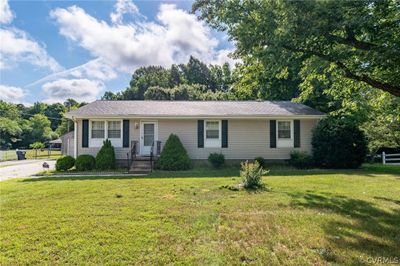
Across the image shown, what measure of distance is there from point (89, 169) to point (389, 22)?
12523 millimetres

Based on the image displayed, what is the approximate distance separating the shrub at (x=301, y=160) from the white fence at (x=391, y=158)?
735 centimetres

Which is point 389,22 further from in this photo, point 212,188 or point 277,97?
point 277,97

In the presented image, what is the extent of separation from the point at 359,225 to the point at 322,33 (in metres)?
4.00

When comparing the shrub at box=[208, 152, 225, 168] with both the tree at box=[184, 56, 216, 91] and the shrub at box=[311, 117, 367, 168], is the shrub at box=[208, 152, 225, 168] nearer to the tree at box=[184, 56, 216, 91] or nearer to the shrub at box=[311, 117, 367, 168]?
the shrub at box=[311, 117, 367, 168]

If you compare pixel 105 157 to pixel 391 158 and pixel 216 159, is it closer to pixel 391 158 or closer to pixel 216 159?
pixel 216 159

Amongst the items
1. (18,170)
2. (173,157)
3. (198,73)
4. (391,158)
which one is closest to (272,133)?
(173,157)

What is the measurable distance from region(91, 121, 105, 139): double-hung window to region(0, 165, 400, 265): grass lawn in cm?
636

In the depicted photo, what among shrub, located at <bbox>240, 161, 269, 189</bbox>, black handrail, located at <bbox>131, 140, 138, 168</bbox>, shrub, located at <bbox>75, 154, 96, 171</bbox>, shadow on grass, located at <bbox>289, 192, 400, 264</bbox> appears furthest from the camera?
black handrail, located at <bbox>131, 140, 138, 168</bbox>

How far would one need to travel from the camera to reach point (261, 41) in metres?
6.79

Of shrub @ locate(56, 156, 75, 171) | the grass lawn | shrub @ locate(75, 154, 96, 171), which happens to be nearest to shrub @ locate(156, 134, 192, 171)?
shrub @ locate(75, 154, 96, 171)

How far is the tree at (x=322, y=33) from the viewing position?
18.1 ft

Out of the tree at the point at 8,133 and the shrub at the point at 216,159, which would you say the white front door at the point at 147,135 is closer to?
the shrub at the point at 216,159

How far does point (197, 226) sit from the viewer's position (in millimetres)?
4523

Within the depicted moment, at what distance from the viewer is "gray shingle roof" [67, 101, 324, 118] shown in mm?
13750
